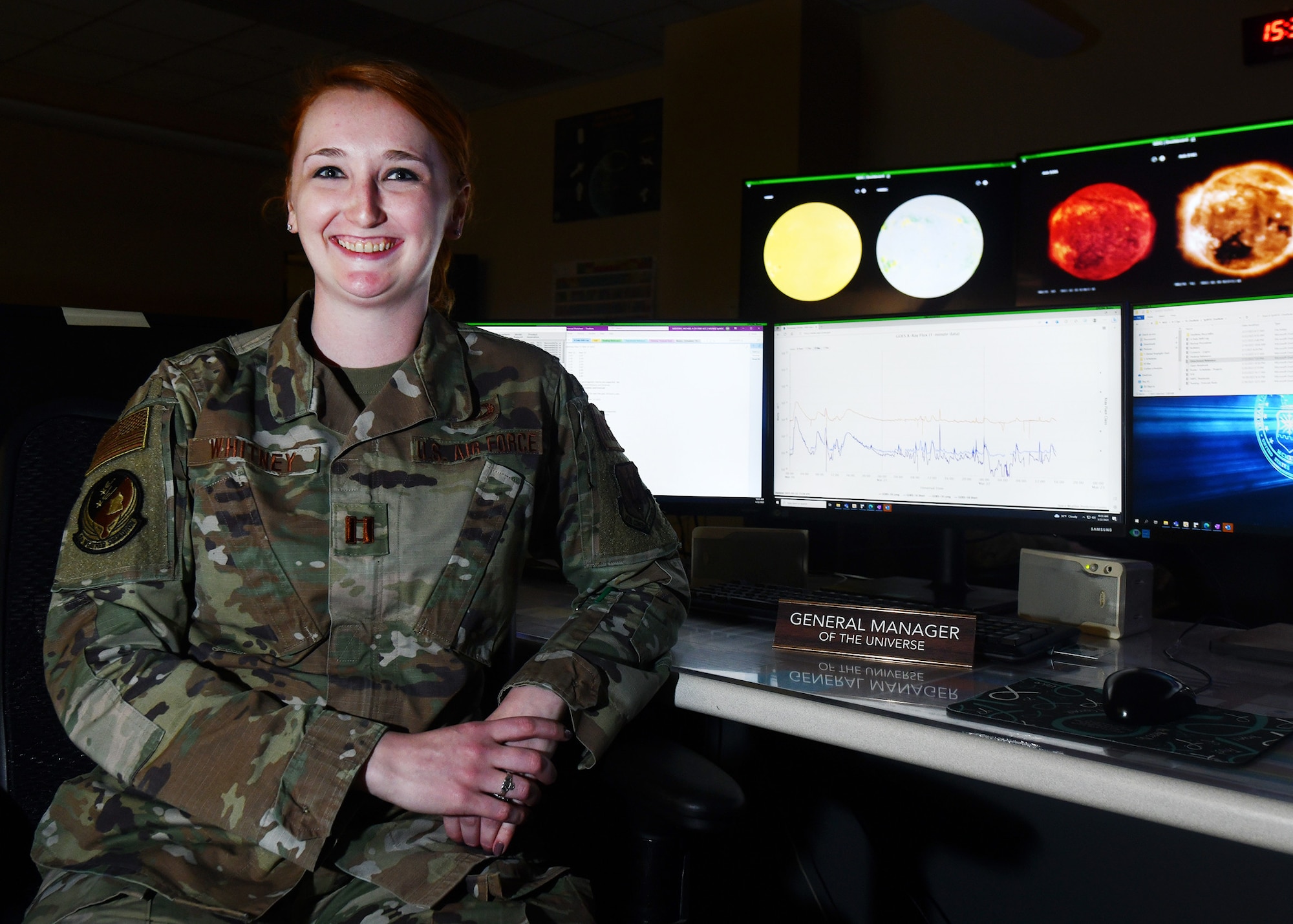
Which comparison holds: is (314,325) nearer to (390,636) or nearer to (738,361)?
(390,636)

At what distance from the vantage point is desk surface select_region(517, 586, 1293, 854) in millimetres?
803

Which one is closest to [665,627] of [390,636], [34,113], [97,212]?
[390,636]

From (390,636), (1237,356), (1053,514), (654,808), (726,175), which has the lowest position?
(654,808)

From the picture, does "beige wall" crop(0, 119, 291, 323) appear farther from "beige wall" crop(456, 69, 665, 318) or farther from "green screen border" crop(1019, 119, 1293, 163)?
Answer: "green screen border" crop(1019, 119, 1293, 163)

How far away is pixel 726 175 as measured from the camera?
435 centimetres

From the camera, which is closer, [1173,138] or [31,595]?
[31,595]

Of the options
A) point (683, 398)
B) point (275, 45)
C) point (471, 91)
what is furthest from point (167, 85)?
point (683, 398)

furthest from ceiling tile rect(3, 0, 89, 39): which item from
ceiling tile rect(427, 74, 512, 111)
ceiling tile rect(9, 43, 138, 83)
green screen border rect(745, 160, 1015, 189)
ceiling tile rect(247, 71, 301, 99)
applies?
green screen border rect(745, 160, 1015, 189)

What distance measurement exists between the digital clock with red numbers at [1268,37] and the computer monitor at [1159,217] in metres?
1.09

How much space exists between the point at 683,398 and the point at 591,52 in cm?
368

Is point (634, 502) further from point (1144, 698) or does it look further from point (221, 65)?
point (221, 65)

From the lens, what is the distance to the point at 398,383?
111 cm

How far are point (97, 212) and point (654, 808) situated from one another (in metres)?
6.19

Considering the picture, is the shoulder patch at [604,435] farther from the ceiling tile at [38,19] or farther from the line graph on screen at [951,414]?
the ceiling tile at [38,19]
